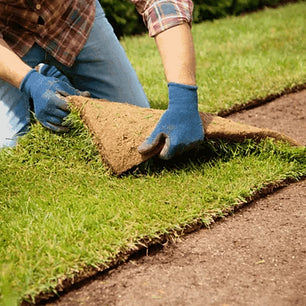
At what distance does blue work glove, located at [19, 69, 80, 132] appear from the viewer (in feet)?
7.84

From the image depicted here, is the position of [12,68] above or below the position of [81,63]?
above

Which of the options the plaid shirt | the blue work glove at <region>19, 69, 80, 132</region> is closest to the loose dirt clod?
the blue work glove at <region>19, 69, 80, 132</region>

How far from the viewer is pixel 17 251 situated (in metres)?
→ 1.74

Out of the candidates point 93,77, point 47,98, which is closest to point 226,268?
point 47,98

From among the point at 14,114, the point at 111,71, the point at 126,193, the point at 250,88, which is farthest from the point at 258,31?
the point at 126,193

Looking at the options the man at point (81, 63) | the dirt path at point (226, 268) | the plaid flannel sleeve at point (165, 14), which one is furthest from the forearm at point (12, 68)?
the dirt path at point (226, 268)

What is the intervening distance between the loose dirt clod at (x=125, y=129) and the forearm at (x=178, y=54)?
0.78ft

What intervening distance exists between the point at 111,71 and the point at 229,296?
1.95 meters

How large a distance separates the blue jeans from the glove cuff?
0.90 metres

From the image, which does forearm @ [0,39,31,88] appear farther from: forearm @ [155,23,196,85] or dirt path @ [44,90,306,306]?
dirt path @ [44,90,306,306]

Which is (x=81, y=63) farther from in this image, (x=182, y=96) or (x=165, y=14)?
(x=182, y=96)

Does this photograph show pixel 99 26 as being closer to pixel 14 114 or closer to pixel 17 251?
pixel 14 114

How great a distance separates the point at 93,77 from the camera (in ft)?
10.2

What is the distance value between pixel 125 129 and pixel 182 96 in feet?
1.14
